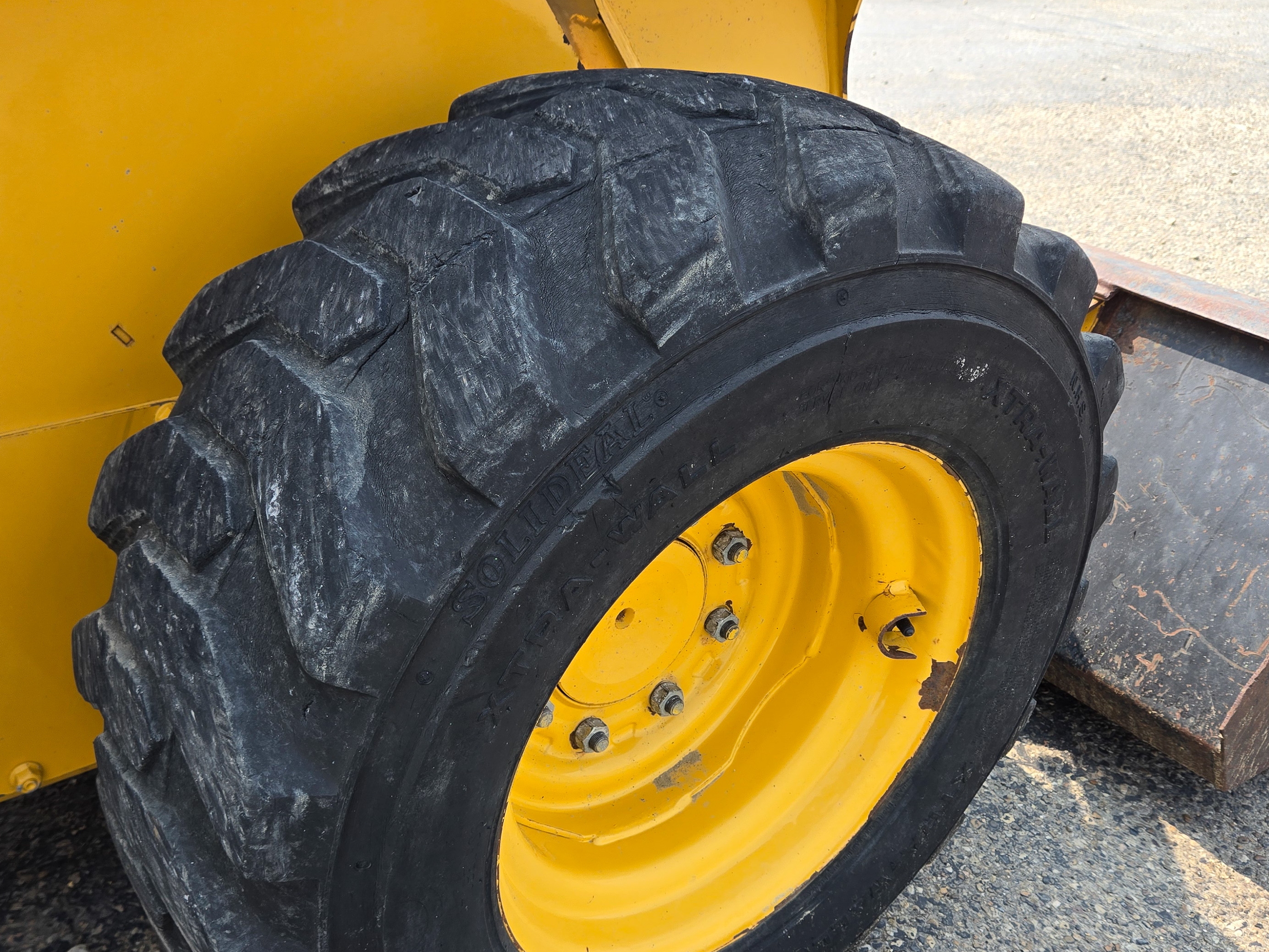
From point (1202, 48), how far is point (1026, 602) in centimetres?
554

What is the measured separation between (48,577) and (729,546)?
2.82 ft

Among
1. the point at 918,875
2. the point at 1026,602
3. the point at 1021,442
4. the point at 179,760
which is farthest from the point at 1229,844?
the point at 179,760

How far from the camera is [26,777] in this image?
3.86 ft

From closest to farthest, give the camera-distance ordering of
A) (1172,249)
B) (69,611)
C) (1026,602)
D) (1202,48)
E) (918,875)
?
1. (69,611)
2. (1026,602)
3. (918,875)
4. (1172,249)
5. (1202,48)

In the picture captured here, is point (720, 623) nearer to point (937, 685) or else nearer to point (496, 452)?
point (937, 685)

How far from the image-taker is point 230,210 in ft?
3.62

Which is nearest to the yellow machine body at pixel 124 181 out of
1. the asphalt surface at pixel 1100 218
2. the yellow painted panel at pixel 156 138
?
the yellow painted panel at pixel 156 138

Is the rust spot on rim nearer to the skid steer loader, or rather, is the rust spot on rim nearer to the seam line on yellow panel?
the skid steer loader

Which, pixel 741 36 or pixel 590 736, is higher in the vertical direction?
pixel 741 36

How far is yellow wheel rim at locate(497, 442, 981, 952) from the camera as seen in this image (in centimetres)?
131

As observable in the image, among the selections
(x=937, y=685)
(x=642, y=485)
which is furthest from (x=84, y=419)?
(x=937, y=685)

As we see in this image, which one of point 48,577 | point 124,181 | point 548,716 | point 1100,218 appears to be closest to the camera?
point 124,181

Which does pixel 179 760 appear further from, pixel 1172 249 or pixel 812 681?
pixel 1172 249

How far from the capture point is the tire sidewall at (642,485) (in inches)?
34.2
